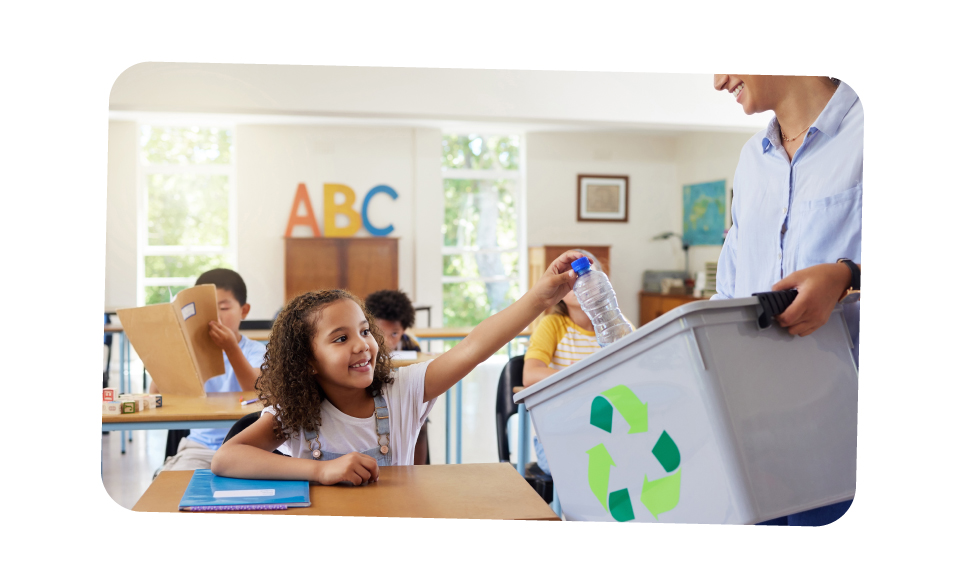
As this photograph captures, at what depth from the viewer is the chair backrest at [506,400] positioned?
214 cm

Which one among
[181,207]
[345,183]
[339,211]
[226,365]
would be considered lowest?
[226,365]

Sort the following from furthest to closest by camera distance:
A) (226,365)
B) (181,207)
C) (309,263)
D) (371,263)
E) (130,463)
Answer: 1. (371,263)
2. (309,263)
3. (181,207)
4. (130,463)
5. (226,365)

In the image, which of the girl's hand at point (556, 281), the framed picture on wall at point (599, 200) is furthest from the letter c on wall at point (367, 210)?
the girl's hand at point (556, 281)

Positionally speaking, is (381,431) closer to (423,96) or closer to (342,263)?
(423,96)

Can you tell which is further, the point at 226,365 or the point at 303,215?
the point at 303,215

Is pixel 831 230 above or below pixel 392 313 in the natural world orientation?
above

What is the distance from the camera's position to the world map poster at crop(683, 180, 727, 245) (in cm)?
620

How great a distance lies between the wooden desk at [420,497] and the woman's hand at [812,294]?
49cm

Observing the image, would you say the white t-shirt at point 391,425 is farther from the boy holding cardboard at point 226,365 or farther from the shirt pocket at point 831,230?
the shirt pocket at point 831,230

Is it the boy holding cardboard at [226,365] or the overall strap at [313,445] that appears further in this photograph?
the boy holding cardboard at [226,365]

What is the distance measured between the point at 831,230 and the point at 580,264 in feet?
1.44

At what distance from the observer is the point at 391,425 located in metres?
1.39

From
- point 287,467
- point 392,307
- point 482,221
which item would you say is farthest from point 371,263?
point 287,467
